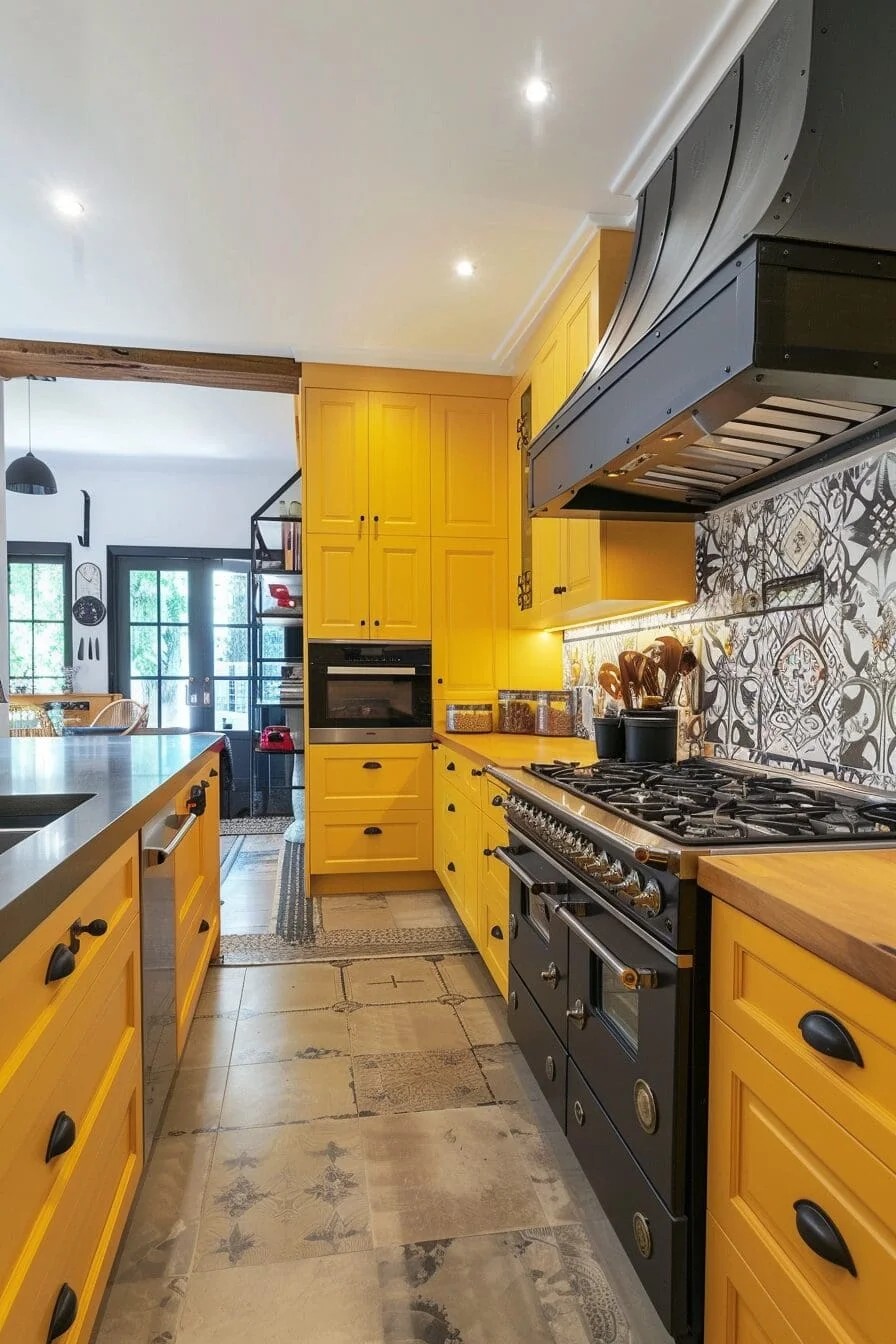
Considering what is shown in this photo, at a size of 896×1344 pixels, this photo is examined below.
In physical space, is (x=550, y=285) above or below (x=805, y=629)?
above

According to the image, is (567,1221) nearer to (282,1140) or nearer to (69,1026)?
(282,1140)

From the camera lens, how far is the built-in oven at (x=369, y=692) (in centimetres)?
364

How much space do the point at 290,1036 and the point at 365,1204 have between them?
784mm

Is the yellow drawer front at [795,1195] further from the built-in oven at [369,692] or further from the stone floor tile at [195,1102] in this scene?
the built-in oven at [369,692]

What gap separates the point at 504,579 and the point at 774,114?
251 centimetres

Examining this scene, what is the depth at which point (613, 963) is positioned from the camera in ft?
4.18

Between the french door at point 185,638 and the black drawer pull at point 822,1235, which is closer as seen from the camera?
the black drawer pull at point 822,1235

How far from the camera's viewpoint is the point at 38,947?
87 cm

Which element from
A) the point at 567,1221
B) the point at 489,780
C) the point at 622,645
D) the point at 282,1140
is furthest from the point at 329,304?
the point at 567,1221

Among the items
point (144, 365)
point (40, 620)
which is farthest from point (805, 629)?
point (40, 620)

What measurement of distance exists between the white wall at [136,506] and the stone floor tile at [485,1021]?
15.5 ft

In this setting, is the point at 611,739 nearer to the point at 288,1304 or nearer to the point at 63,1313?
the point at 288,1304

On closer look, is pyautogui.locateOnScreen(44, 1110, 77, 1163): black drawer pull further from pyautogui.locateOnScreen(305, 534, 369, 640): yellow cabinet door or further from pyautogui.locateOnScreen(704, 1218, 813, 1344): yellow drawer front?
pyautogui.locateOnScreen(305, 534, 369, 640): yellow cabinet door

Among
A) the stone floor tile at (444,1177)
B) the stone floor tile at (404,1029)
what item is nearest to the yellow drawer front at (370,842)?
the stone floor tile at (404,1029)
